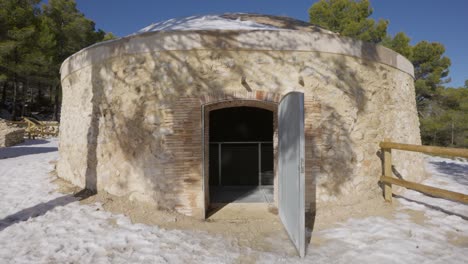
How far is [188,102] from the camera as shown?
16.2ft

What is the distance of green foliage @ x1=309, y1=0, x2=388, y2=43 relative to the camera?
19906 millimetres

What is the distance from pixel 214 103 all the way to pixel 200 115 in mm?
323

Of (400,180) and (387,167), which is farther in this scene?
(387,167)

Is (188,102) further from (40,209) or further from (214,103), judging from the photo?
(40,209)

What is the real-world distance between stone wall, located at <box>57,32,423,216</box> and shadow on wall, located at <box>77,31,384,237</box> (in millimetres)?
18

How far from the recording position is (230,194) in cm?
671

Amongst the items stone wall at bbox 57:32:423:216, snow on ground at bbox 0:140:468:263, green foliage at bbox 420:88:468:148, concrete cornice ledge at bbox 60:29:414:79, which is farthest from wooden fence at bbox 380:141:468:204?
green foliage at bbox 420:88:468:148

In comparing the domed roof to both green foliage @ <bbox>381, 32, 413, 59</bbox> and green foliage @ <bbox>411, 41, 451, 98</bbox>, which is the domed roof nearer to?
green foliage @ <bbox>381, 32, 413, 59</bbox>

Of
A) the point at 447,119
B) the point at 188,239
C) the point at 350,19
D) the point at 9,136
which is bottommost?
the point at 188,239

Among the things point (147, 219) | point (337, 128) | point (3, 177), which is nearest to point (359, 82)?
point (337, 128)

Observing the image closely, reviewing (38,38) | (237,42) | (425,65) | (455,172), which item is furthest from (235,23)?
(38,38)

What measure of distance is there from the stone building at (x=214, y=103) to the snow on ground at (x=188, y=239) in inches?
30.4

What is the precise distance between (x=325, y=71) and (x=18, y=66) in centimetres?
2440

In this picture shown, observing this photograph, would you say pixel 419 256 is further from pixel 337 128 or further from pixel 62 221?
pixel 62 221
